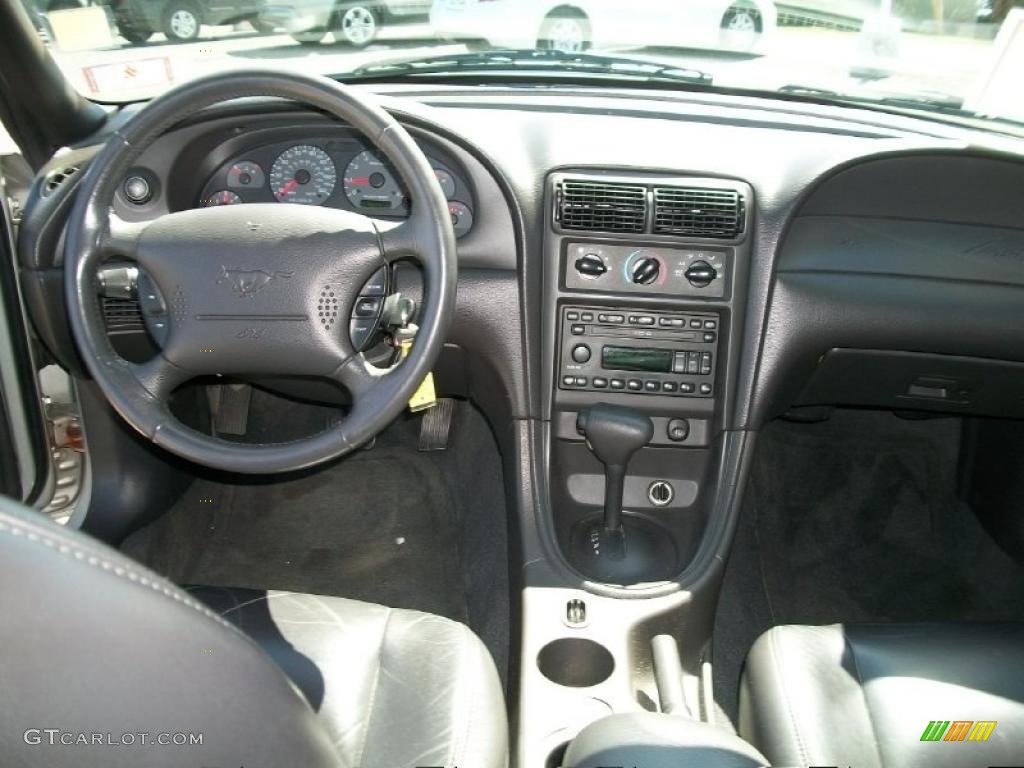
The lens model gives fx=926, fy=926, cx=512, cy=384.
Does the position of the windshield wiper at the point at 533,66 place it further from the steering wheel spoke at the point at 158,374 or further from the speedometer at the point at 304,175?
the steering wheel spoke at the point at 158,374

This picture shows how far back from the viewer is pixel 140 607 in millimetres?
704

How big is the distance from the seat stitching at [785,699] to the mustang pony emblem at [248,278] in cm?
101

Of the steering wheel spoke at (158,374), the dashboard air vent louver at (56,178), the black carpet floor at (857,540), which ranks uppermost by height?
the dashboard air vent louver at (56,178)

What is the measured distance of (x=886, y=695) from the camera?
1.40m

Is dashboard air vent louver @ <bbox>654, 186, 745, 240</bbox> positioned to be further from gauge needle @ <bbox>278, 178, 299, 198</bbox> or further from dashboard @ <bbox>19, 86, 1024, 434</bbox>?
gauge needle @ <bbox>278, 178, 299, 198</bbox>

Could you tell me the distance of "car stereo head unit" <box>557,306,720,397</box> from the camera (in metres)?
2.07

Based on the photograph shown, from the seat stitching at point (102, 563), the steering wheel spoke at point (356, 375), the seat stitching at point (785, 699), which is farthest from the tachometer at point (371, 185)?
the seat stitching at point (102, 563)

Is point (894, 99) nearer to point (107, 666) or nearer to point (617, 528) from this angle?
point (617, 528)

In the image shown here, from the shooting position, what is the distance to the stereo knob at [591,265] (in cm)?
202

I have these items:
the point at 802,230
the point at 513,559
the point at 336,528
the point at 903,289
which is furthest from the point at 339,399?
the point at 903,289

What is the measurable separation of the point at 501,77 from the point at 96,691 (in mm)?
1913

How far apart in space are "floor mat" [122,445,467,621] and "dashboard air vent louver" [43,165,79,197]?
910mm

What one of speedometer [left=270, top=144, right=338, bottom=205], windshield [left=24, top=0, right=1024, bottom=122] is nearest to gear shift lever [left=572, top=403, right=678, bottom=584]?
speedometer [left=270, top=144, right=338, bottom=205]

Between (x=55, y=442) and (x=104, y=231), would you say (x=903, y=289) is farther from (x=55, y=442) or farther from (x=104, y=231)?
(x=55, y=442)
